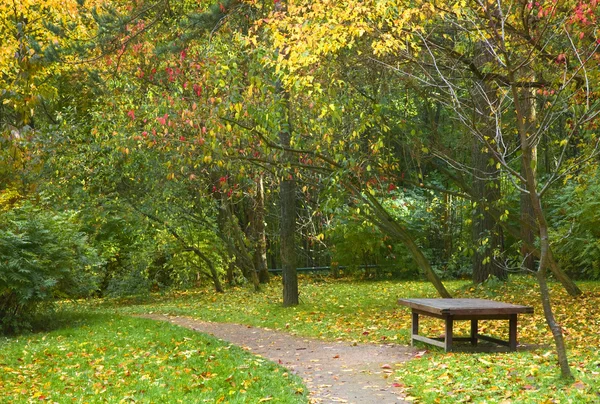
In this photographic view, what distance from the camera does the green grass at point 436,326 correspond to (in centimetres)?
705

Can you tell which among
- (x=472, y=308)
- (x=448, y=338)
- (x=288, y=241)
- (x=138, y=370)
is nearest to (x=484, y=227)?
(x=288, y=241)

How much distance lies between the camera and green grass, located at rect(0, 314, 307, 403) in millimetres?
7680

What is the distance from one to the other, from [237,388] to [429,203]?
61.3 ft

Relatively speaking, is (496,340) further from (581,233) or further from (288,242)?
(581,233)

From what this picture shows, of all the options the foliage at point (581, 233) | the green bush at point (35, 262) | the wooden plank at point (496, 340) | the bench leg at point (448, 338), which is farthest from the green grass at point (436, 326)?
the green bush at point (35, 262)

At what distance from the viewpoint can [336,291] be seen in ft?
64.6

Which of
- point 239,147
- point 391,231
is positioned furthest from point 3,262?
point 391,231

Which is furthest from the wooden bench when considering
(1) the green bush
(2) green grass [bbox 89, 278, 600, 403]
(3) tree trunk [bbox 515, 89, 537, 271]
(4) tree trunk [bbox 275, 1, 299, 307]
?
(1) the green bush

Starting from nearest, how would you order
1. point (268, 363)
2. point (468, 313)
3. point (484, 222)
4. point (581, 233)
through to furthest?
point (468, 313), point (268, 363), point (484, 222), point (581, 233)

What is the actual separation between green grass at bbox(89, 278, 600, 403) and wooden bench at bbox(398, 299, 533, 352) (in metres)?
0.28

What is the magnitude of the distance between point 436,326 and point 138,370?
17.1ft

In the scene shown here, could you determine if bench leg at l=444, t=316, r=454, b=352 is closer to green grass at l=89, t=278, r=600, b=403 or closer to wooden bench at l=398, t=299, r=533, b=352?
wooden bench at l=398, t=299, r=533, b=352

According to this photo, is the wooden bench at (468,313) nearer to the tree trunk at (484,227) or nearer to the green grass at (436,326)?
the green grass at (436,326)

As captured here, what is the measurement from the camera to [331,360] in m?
9.61
